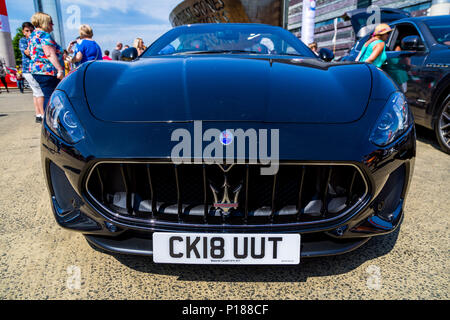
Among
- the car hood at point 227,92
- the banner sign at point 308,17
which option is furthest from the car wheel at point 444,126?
the banner sign at point 308,17

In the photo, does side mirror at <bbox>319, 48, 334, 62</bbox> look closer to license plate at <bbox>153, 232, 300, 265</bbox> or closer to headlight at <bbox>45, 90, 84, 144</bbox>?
license plate at <bbox>153, 232, 300, 265</bbox>

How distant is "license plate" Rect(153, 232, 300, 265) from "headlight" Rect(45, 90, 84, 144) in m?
0.52

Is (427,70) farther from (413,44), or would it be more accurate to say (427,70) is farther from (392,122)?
(392,122)

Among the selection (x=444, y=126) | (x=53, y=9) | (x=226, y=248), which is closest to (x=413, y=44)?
(x=444, y=126)

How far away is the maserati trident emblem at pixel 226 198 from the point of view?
1.25m

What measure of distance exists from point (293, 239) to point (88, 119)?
95cm

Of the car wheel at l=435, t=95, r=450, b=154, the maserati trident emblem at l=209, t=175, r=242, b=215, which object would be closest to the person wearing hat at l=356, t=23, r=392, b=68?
the car wheel at l=435, t=95, r=450, b=154

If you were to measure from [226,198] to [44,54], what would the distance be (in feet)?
12.8

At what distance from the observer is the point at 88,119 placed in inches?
51.7

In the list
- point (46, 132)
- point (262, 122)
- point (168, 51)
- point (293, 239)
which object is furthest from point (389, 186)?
point (168, 51)

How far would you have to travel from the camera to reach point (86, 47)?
189 inches

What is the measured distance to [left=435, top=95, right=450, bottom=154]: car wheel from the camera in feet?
11.1

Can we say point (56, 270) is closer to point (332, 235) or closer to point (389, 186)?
point (332, 235)

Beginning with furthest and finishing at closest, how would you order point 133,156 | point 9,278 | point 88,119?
point 9,278 → point 88,119 → point 133,156
